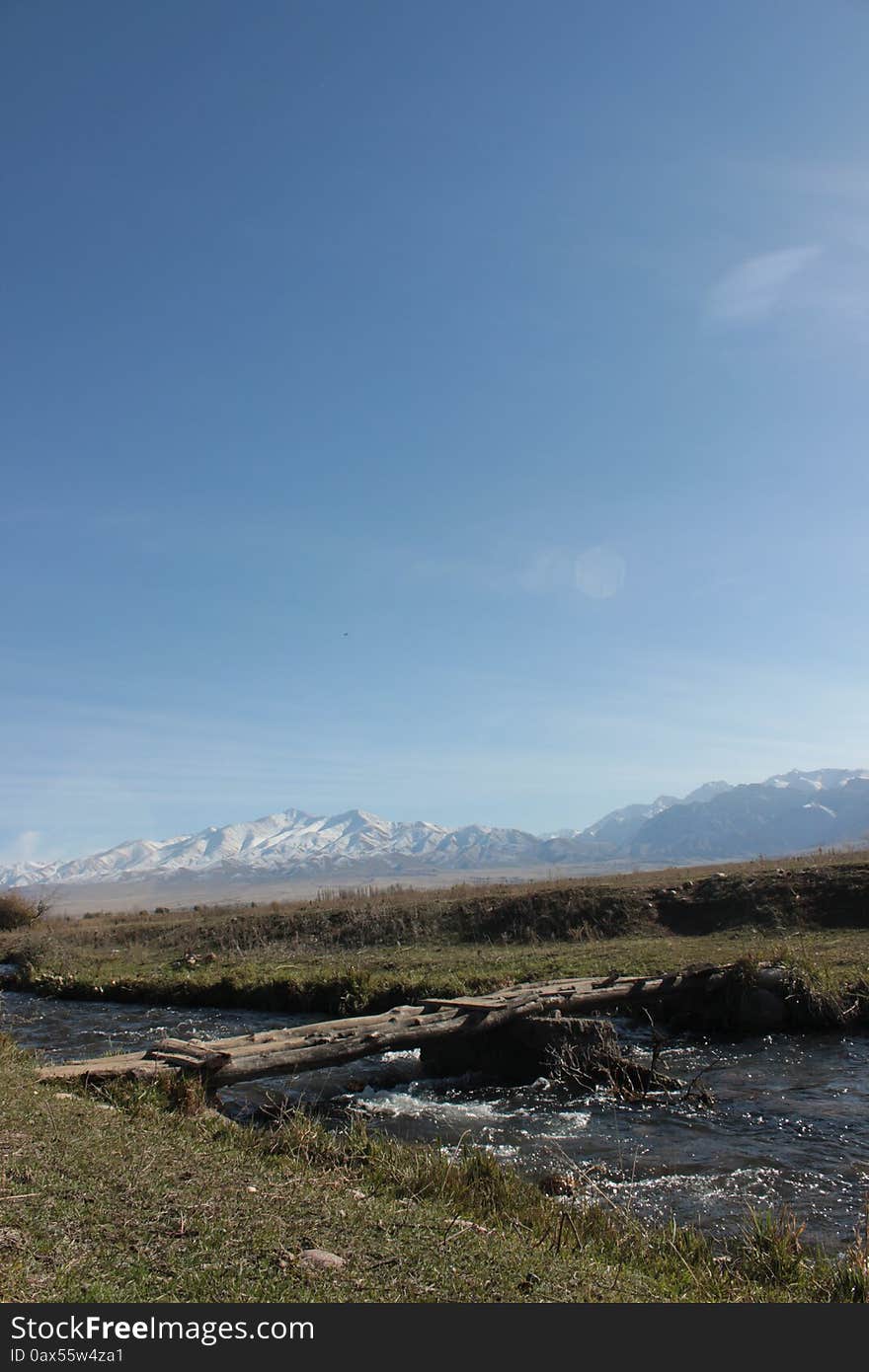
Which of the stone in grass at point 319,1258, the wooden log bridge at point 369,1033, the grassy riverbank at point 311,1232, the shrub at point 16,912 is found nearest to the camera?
the grassy riverbank at point 311,1232

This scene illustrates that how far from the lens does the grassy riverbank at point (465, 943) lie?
2234cm

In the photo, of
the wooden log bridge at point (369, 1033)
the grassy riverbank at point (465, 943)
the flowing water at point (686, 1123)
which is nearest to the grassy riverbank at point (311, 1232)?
the flowing water at point (686, 1123)

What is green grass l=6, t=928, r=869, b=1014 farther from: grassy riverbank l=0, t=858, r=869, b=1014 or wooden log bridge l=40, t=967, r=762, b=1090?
wooden log bridge l=40, t=967, r=762, b=1090

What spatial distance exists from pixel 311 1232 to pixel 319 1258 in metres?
0.57

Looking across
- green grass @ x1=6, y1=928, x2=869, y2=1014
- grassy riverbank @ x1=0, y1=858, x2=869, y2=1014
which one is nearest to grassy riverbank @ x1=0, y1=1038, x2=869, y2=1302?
green grass @ x1=6, y1=928, x2=869, y2=1014

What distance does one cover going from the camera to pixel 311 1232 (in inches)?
233

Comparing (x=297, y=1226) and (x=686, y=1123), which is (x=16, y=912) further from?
(x=297, y=1226)

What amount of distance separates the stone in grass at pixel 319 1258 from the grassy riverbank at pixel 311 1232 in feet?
0.18

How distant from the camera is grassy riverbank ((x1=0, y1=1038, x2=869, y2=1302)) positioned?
5.05 m

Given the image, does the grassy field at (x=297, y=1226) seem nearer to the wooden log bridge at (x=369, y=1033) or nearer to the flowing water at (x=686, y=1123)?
the wooden log bridge at (x=369, y=1033)

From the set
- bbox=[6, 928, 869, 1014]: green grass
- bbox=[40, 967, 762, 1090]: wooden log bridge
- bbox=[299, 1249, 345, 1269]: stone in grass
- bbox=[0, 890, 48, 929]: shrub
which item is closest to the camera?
bbox=[299, 1249, 345, 1269]: stone in grass

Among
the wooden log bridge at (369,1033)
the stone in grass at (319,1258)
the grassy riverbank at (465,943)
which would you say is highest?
the stone in grass at (319,1258)

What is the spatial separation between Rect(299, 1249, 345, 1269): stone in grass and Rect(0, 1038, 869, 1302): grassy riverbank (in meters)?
0.05

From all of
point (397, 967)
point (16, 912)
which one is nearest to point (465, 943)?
point (397, 967)
